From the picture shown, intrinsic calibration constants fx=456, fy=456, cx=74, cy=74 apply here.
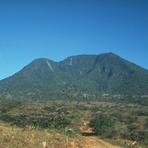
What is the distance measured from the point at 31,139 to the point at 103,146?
5.98 m

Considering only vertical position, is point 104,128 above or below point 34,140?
below

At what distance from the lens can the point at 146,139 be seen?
37625 millimetres

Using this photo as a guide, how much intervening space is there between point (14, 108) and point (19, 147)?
2554 inches

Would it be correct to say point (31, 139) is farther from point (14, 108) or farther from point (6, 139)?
point (14, 108)

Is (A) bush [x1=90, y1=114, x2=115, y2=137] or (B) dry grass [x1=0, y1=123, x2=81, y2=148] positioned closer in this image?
(B) dry grass [x1=0, y1=123, x2=81, y2=148]

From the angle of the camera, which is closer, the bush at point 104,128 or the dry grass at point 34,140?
the dry grass at point 34,140

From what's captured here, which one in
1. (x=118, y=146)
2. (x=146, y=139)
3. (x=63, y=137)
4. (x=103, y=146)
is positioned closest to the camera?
(x=63, y=137)

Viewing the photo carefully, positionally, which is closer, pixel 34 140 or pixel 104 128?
pixel 34 140

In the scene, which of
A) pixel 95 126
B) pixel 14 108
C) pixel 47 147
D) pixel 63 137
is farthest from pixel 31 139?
pixel 14 108

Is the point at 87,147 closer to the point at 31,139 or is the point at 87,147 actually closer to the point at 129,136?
the point at 31,139

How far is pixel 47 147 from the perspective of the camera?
75.6 feet

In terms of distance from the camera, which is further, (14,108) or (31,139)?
(14,108)

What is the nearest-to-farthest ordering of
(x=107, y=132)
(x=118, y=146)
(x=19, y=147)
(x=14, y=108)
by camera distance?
(x=19, y=147), (x=118, y=146), (x=107, y=132), (x=14, y=108)

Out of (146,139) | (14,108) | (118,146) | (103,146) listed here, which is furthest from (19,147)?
(14,108)
